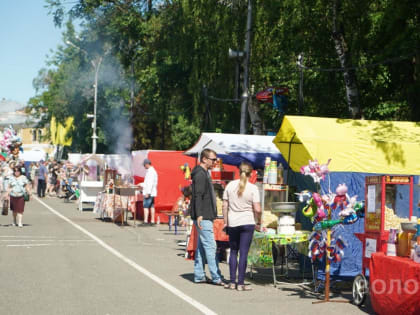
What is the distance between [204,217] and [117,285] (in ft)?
5.26

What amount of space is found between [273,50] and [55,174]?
2182cm

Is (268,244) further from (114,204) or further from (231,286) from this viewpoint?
(114,204)

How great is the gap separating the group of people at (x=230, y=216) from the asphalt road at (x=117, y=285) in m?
0.31

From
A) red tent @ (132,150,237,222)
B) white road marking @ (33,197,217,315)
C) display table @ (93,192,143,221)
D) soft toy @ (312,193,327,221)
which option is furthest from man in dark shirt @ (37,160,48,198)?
soft toy @ (312,193,327,221)

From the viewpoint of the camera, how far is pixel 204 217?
1136 cm

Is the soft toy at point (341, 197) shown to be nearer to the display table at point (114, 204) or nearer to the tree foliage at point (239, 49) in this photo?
the tree foliage at point (239, 49)

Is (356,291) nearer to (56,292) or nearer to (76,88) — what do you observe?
(56,292)

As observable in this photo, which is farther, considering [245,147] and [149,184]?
[149,184]

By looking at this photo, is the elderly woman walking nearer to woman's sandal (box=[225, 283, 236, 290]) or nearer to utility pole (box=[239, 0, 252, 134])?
utility pole (box=[239, 0, 252, 134])

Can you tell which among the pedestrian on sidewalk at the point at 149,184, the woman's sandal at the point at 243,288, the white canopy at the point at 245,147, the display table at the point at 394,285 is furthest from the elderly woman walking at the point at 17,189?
the display table at the point at 394,285

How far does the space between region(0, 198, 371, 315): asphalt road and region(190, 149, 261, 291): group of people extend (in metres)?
0.31

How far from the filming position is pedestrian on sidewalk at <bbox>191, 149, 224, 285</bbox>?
11.3 m

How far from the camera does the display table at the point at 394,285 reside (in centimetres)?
835

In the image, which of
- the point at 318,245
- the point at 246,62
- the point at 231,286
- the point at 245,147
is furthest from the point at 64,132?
the point at 318,245
